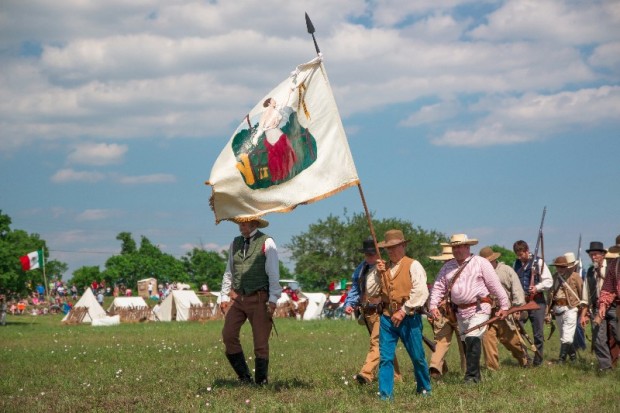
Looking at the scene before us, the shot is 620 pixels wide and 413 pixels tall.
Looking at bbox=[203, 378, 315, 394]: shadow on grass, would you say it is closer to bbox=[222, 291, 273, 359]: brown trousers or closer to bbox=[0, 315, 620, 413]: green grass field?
bbox=[0, 315, 620, 413]: green grass field

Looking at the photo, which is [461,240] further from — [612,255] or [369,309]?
[612,255]

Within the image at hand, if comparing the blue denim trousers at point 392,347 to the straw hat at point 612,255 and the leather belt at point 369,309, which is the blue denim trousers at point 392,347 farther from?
the straw hat at point 612,255

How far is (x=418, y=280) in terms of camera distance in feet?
32.2

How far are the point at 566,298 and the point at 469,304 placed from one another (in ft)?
16.8


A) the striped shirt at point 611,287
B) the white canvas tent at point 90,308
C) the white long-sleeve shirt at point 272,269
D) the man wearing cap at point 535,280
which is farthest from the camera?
the white canvas tent at point 90,308

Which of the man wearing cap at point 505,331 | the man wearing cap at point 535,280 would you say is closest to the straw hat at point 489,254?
the man wearing cap at point 505,331

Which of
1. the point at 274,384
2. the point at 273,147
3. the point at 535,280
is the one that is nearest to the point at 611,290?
the point at 535,280

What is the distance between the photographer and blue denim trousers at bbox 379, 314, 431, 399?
980cm

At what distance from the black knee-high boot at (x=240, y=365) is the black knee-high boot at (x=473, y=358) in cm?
280

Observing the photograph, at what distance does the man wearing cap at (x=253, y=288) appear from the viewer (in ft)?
34.8

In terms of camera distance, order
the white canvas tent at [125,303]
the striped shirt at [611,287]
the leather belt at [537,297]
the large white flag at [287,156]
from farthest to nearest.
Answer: the white canvas tent at [125,303], the leather belt at [537,297], the striped shirt at [611,287], the large white flag at [287,156]

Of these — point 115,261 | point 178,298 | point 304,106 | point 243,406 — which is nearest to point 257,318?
point 243,406

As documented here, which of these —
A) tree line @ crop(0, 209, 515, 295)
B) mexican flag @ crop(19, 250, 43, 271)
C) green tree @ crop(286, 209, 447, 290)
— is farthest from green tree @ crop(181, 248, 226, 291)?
mexican flag @ crop(19, 250, 43, 271)

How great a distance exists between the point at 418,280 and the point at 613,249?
4.57 m
